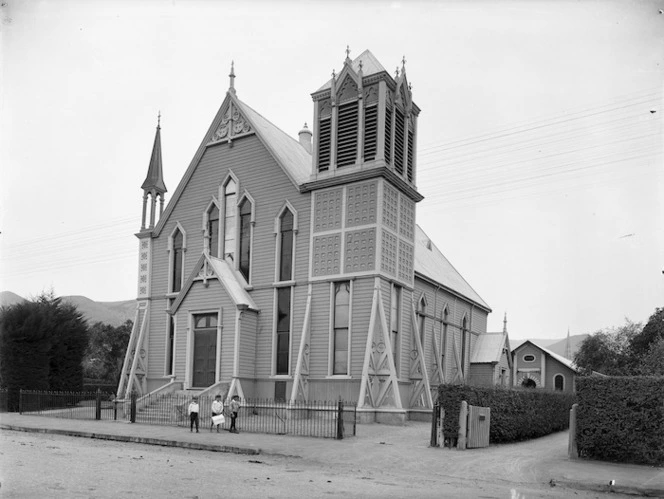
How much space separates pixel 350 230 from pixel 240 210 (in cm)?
652

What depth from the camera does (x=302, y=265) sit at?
1259 inches

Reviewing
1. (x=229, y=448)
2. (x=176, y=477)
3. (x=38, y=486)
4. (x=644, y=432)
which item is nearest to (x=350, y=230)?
(x=229, y=448)

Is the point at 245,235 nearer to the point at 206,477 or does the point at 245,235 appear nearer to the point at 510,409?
the point at 510,409

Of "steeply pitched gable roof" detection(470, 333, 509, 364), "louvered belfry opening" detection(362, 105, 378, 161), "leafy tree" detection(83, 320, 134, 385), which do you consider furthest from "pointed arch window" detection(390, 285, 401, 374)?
"leafy tree" detection(83, 320, 134, 385)

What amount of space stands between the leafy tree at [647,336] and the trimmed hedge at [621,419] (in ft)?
113

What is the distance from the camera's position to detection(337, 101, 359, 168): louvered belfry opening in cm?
3170

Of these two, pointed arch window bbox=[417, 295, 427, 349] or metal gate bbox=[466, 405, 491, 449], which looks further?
pointed arch window bbox=[417, 295, 427, 349]

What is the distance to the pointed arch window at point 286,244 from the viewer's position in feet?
107

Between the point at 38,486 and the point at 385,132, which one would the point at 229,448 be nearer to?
the point at 38,486

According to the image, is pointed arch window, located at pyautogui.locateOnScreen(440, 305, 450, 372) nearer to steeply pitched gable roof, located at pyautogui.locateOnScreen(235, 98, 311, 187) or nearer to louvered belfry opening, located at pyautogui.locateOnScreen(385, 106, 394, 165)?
steeply pitched gable roof, located at pyautogui.locateOnScreen(235, 98, 311, 187)

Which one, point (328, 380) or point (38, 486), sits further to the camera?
point (328, 380)

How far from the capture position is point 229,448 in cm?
2023

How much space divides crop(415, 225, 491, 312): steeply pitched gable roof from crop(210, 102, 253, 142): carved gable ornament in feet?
36.7

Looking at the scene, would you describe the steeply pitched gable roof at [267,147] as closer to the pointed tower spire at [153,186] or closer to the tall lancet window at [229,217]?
the pointed tower spire at [153,186]
